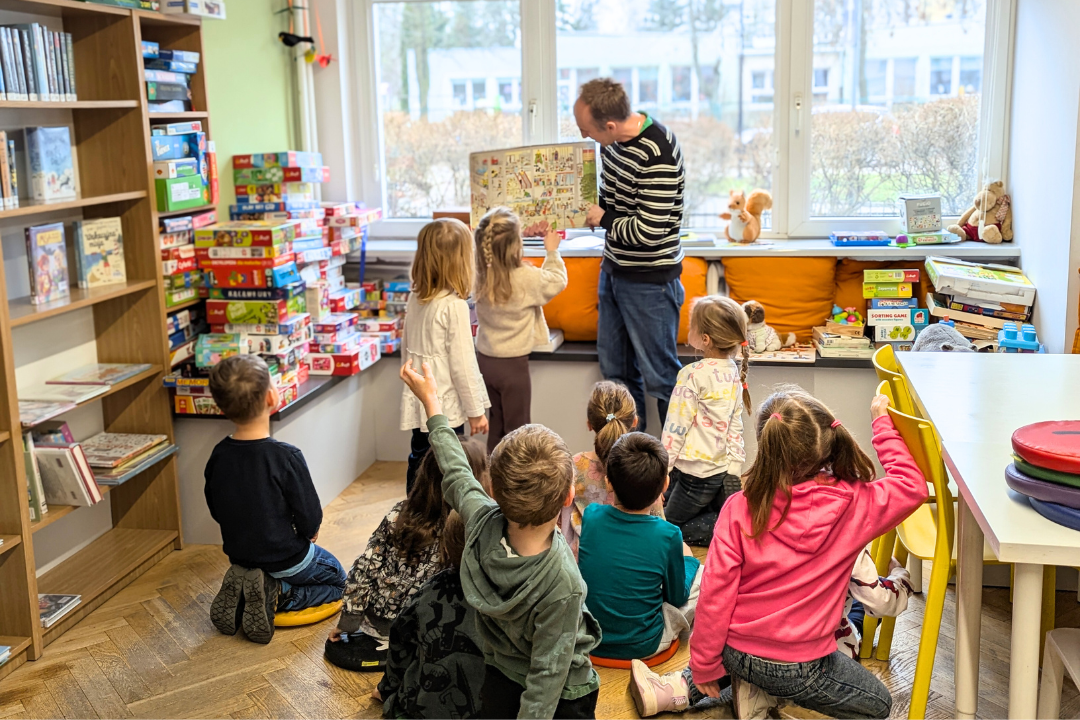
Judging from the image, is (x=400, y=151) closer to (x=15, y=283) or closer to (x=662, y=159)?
(x=662, y=159)

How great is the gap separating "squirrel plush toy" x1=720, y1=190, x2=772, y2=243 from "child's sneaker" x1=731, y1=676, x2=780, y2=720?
2.48m

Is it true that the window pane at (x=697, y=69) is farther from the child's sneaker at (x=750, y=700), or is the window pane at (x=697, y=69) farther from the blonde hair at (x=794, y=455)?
the child's sneaker at (x=750, y=700)

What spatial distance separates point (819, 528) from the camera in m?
2.17

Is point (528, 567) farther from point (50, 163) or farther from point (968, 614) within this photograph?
point (50, 163)

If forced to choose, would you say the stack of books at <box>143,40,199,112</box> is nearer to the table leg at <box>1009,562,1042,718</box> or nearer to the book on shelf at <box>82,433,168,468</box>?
the book on shelf at <box>82,433,168,468</box>

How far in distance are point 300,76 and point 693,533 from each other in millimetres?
2723

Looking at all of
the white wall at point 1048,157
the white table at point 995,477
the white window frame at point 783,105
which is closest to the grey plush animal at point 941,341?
the white wall at point 1048,157

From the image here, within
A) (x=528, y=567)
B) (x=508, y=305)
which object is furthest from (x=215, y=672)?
(x=508, y=305)

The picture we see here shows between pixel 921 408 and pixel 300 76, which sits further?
pixel 300 76

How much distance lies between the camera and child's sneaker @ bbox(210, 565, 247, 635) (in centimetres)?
297

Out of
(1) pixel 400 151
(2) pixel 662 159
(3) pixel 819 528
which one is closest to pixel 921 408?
(3) pixel 819 528

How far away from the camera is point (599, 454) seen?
300 centimetres

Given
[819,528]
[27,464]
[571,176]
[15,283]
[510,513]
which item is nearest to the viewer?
[510,513]

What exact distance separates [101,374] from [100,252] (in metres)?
0.40
